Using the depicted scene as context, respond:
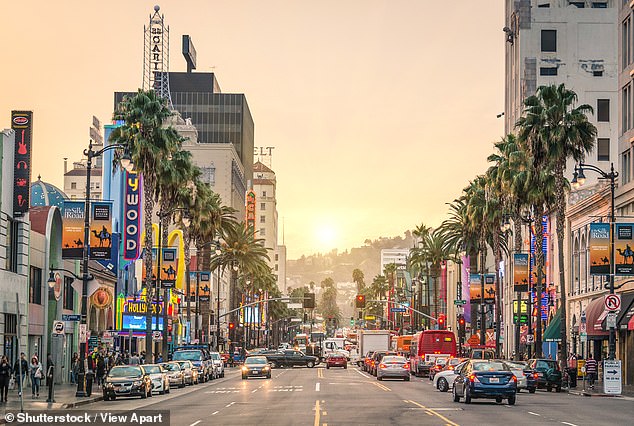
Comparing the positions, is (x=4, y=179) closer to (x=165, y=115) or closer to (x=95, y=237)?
(x=95, y=237)

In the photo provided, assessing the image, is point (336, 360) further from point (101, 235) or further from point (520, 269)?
point (101, 235)

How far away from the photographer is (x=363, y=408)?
3738cm

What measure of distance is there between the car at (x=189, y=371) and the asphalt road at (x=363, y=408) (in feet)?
28.0

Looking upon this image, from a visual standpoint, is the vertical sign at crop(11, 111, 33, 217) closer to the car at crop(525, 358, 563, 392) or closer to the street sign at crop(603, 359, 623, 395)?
the car at crop(525, 358, 563, 392)

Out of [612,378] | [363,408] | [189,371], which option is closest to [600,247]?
[612,378]

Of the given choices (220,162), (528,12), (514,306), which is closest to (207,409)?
(514,306)

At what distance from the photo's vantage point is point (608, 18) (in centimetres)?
10706

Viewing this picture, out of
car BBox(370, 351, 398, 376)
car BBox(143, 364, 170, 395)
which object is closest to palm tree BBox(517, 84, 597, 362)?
car BBox(370, 351, 398, 376)

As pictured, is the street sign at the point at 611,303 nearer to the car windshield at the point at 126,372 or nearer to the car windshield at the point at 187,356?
the car windshield at the point at 126,372

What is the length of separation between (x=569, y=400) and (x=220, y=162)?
133271mm

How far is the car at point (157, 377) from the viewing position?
51.8m

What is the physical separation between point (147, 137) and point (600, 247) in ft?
93.6

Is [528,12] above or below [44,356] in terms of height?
above

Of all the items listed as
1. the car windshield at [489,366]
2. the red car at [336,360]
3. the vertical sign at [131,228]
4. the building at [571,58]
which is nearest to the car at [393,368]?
the vertical sign at [131,228]
